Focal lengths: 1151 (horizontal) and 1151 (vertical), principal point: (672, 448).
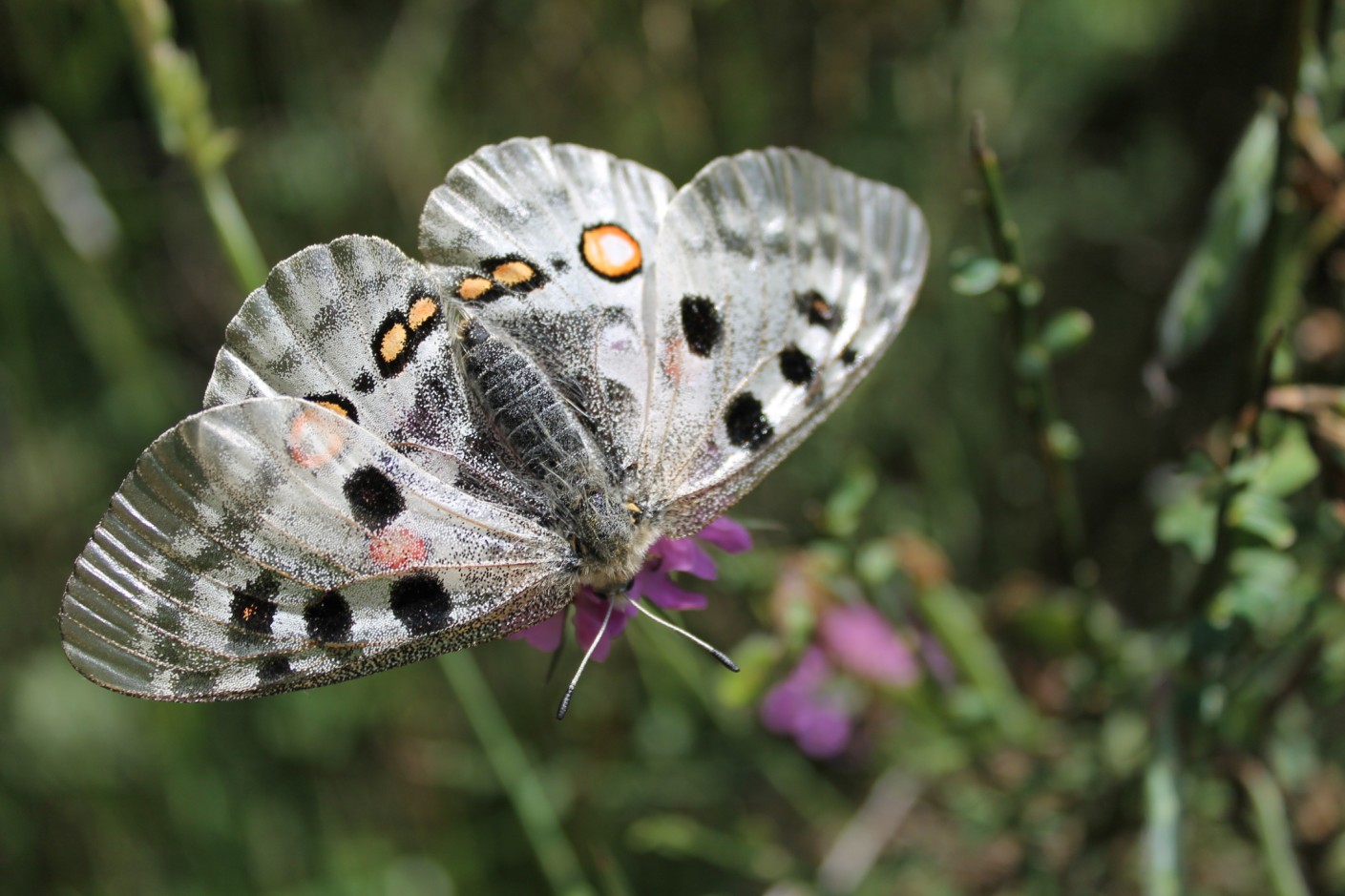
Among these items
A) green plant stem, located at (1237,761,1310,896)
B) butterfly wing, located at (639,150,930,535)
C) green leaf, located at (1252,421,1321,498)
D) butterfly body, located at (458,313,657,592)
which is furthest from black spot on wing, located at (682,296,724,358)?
green plant stem, located at (1237,761,1310,896)

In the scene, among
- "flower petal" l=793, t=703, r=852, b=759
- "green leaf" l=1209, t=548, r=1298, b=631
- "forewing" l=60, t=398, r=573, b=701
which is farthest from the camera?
"flower petal" l=793, t=703, r=852, b=759

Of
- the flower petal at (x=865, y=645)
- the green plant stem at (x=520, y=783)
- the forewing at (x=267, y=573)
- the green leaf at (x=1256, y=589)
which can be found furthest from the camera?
the flower petal at (x=865, y=645)

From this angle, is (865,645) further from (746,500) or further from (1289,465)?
(1289,465)

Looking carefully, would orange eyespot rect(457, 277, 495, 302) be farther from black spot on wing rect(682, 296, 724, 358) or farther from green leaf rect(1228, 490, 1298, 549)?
green leaf rect(1228, 490, 1298, 549)

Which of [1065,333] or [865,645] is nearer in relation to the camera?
[1065,333]

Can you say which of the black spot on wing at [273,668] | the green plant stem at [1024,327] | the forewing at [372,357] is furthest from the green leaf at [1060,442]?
the black spot on wing at [273,668]

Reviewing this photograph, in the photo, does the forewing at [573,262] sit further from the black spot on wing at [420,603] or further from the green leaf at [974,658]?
the green leaf at [974,658]

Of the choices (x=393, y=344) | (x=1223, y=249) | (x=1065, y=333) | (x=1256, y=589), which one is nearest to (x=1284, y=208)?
(x=1223, y=249)
